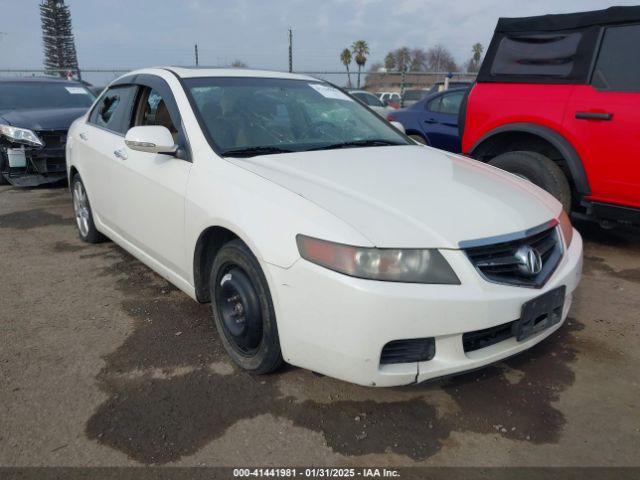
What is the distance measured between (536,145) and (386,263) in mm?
3129

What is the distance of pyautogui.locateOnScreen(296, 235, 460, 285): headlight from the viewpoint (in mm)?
2020

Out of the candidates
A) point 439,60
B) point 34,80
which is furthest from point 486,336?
point 439,60

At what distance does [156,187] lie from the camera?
10.0 feet

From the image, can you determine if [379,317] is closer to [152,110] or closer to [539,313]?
[539,313]

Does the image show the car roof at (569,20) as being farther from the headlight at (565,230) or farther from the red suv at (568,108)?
the headlight at (565,230)

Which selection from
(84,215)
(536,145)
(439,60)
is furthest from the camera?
(439,60)

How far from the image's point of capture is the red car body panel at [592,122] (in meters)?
3.75

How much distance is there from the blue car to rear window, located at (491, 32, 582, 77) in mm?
2365

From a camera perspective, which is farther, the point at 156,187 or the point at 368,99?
the point at 368,99

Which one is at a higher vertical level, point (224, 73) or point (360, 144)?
point (224, 73)

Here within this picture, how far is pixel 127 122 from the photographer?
12.2ft

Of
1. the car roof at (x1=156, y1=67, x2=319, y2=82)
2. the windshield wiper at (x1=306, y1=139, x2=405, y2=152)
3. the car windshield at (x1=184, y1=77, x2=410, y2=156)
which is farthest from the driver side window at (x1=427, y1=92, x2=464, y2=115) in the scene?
the windshield wiper at (x1=306, y1=139, x2=405, y2=152)

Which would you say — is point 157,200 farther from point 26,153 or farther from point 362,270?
point 26,153

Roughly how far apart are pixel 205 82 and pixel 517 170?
9.17 feet
